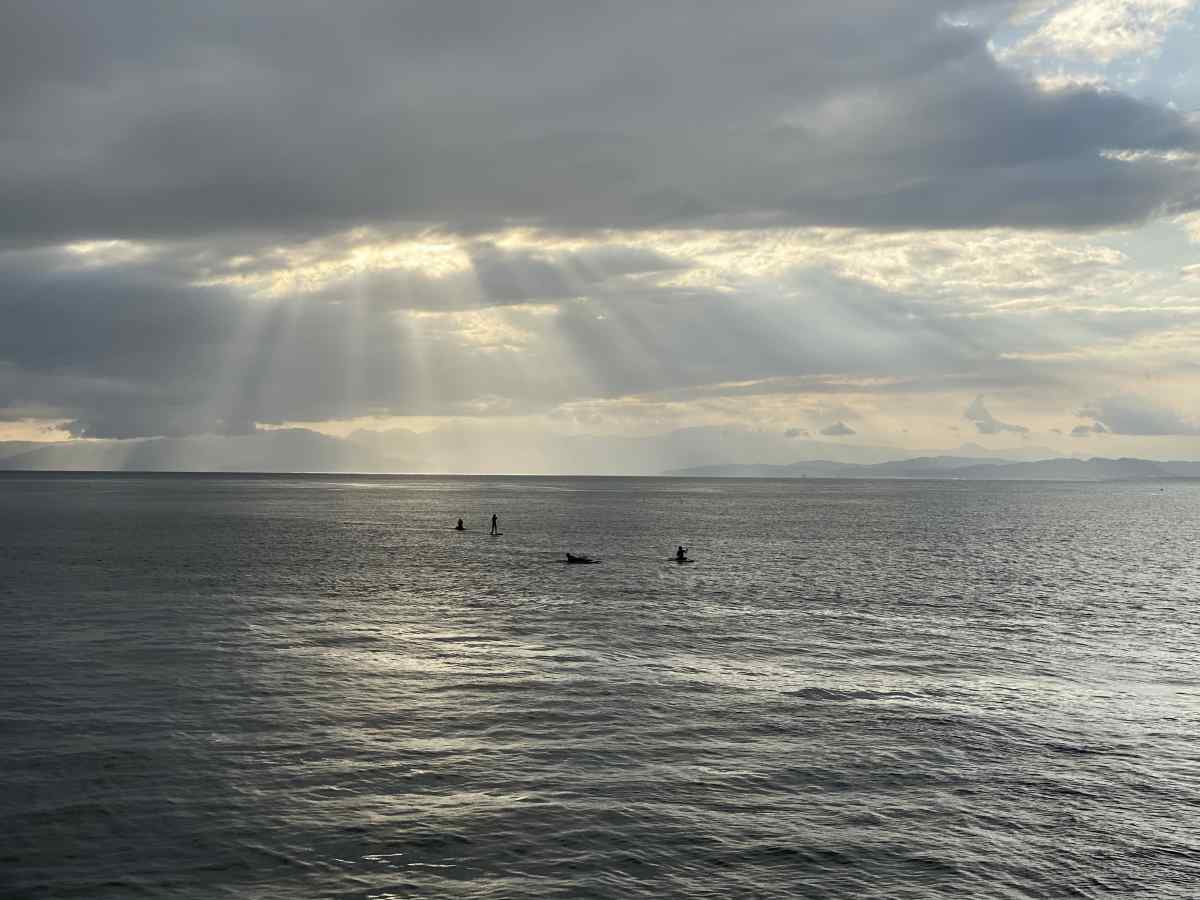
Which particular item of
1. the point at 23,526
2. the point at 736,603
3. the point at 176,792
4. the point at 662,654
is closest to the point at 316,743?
the point at 176,792

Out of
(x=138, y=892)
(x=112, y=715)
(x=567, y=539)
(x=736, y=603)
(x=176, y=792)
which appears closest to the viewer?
(x=138, y=892)

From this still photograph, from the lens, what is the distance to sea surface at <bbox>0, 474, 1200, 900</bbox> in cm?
2262

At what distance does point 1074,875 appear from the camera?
22.6m

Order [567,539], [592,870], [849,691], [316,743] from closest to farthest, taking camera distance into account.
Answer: [592,870] < [316,743] < [849,691] < [567,539]

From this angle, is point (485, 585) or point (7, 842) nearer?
point (7, 842)

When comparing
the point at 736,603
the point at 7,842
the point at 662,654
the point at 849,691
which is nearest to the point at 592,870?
the point at 7,842

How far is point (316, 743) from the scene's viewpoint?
104ft

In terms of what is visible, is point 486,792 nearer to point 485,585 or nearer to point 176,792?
point 176,792

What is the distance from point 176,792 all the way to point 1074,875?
924 inches

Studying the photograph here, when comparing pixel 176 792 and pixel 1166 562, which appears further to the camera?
pixel 1166 562

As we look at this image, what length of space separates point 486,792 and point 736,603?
43.0 meters

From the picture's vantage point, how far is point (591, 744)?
104ft

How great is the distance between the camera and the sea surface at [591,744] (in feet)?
74.2

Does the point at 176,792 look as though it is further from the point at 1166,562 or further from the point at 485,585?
the point at 1166,562
